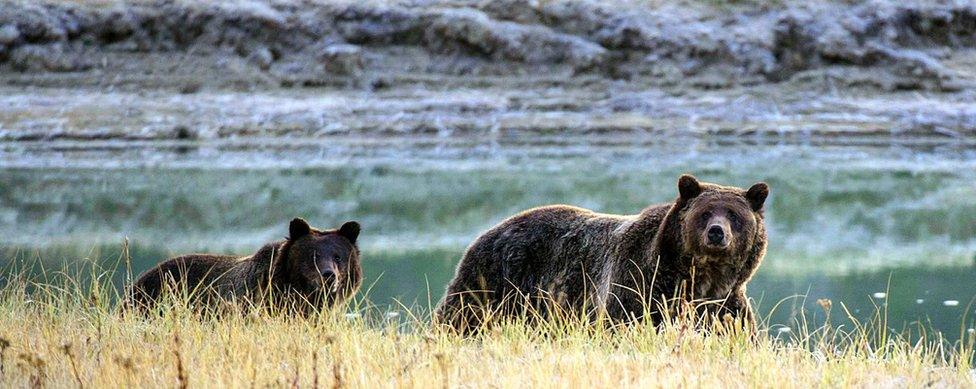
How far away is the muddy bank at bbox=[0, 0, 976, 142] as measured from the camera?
31438mm

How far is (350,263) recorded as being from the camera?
8.03 metres

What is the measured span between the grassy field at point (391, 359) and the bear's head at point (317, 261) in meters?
0.93

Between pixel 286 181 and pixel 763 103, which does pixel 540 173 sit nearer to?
pixel 286 181

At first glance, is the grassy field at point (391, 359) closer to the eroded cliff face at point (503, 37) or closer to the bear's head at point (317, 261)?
the bear's head at point (317, 261)

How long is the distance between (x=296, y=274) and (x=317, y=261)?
7.7 inches

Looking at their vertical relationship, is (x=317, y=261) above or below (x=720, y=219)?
below

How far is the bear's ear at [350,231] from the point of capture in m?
8.00

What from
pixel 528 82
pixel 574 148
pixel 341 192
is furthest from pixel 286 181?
pixel 528 82

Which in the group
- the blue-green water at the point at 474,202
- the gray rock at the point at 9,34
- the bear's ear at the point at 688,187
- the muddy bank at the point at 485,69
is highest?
the bear's ear at the point at 688,187

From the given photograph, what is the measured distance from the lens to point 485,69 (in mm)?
36875

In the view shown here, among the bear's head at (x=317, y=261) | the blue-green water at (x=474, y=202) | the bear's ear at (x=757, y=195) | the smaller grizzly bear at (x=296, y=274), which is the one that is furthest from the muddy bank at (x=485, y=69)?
the bear's ear at (x=757, y=195)

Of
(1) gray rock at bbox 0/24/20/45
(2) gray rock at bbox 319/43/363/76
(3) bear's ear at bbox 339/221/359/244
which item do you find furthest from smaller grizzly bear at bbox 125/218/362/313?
(1) gray rock at bbox 0/24/20/45

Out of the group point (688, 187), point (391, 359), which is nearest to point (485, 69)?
point (688, 187)

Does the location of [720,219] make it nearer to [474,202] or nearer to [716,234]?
[716,234]
